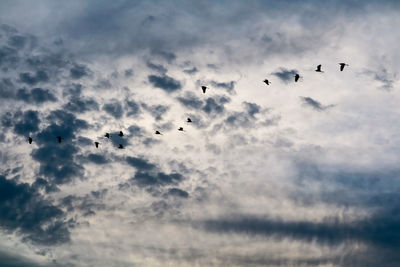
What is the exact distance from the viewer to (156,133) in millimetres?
115750

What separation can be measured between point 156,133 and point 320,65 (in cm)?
3748

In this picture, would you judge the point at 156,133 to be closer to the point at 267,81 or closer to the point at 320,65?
the point at 267,81

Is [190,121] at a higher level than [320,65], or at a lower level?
lower

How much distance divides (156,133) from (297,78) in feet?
110

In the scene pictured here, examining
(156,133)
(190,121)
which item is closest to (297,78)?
(190,121)

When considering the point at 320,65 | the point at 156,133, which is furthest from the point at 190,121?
the point at 320,65

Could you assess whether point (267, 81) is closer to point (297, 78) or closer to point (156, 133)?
point (297, 78)

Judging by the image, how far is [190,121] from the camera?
10981 centimetres

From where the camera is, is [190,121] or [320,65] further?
[190,121]

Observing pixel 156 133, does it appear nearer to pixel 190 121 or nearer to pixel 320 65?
pixel 190 121

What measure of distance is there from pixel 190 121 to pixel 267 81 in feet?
57.7

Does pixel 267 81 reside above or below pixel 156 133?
above

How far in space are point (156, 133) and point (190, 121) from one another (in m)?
9.68

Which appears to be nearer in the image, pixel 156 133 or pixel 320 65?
pixel 320 65
